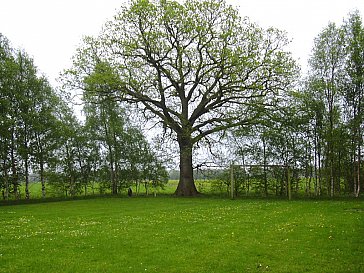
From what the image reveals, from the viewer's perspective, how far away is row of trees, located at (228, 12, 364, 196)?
2476 centimetres

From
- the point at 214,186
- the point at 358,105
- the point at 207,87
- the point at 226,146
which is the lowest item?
the point at 214,186

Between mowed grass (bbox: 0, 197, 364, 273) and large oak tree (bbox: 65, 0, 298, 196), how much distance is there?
549 inches

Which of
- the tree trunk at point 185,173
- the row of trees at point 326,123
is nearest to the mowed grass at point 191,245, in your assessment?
the row of trees at point 326,123

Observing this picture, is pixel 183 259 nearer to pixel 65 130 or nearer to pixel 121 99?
pixel 121 99

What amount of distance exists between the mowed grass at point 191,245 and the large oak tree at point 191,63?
45.7 feet

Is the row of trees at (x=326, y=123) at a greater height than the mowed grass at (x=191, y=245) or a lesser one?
greater

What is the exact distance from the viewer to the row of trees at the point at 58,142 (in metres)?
27.6

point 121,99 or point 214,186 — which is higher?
point 121,99

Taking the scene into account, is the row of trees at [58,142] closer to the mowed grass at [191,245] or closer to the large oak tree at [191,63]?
the large oak tree at [191,63]

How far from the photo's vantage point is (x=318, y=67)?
2656 cm

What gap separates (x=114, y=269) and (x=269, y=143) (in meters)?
→ 22.2

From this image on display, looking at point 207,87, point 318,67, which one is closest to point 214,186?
point 207,87

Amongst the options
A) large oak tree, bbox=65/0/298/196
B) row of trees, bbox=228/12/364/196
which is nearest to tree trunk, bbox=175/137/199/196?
large oak tree, bbox=65/0/298/196

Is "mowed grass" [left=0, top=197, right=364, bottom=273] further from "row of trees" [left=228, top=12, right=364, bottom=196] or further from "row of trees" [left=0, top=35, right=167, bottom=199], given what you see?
"row of trees" [left=0, top=35, right=167, bottom=199]
